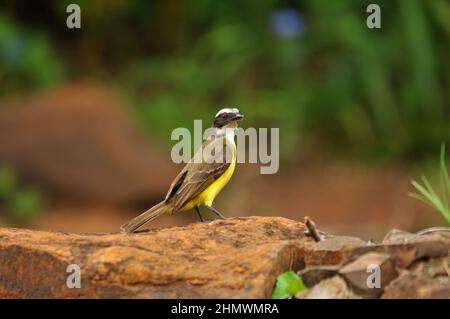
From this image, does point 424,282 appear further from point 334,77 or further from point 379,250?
point 334,77

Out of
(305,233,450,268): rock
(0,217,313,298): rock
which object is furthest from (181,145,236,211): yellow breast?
(305,233,450,268): rock

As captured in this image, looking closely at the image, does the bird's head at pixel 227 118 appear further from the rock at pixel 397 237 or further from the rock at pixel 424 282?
the rock at pixel 424 282

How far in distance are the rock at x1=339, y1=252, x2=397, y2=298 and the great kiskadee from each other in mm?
1986

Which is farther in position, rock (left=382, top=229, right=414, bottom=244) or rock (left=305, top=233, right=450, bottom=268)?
rock (left=382, top=229, right=414, bottom=244)

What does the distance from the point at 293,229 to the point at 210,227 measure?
494 millimetres

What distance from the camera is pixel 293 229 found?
20.7 ft

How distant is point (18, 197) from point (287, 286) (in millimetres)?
8285

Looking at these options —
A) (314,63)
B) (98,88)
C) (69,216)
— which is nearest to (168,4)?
(98,88)

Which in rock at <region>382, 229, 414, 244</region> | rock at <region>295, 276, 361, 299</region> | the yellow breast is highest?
the yellow breast

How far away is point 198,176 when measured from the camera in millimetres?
7238

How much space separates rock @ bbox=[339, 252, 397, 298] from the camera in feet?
16.7

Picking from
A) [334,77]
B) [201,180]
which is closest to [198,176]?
[201,180]

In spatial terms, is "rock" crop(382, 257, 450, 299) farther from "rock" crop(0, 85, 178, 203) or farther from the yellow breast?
"rock" crop(0, 85, 178, 203)
